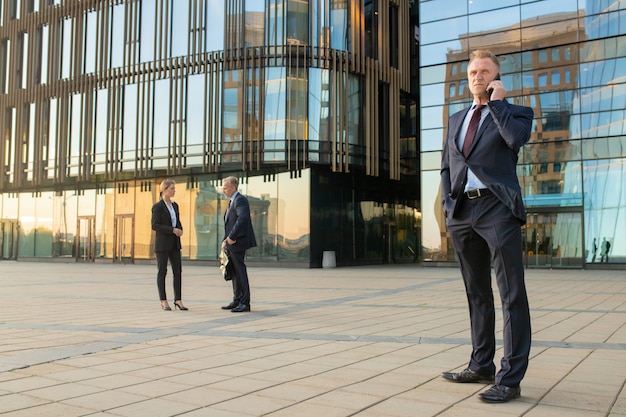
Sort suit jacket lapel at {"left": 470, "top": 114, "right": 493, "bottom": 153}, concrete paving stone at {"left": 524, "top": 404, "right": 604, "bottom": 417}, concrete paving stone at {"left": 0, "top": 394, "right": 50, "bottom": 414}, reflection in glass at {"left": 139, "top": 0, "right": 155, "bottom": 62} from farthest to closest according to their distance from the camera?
reflection in glass at {"left": 139, "top": 0, "right": 155, "bottom": 62} < suit jacket lapel at {"left": 470, "top": 114, "right": 493, "bottom": 153} < concrete paving stone at {"left": 0, "top": 394, "right": 50, "bottom": 414} < concrete paving stone at {"left": 524, "top": 404, "right": 604, "bottom": 417}

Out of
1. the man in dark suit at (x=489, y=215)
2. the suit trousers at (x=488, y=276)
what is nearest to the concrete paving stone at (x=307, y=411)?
the man in dark suit at (x=489, y=215)

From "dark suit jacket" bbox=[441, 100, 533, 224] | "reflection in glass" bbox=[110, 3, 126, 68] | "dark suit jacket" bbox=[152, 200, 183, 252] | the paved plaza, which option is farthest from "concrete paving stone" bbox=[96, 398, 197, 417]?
"reflection in glass" bbox=[110, 3, 126, 68]

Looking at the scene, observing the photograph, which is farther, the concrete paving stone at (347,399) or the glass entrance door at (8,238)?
the glass entrance door at (8,238)

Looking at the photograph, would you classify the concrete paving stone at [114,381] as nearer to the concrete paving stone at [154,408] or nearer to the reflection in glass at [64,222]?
the concrete paving stone at [154,408]

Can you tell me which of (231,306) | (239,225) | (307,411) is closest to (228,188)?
(239,225)

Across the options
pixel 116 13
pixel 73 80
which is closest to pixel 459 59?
pixel 116 13

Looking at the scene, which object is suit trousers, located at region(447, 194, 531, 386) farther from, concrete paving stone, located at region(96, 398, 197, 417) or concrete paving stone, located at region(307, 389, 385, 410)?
concrete paving stone, located at region(96, 398, 197, 417)

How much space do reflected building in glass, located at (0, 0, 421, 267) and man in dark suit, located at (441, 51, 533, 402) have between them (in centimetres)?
2070

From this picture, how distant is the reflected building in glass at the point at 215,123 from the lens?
25.1 meters

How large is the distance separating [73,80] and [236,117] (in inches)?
411

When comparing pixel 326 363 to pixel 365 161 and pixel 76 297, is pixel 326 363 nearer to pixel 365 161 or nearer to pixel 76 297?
pixel 76 297

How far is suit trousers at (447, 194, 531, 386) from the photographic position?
11.6ft

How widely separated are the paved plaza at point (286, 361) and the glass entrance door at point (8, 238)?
29529 millimetres

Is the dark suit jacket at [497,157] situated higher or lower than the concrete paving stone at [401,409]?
higher
